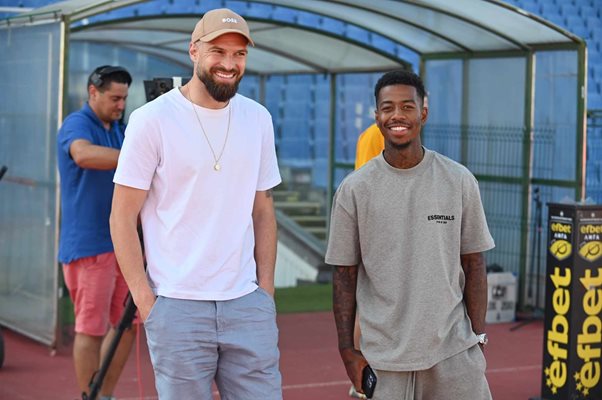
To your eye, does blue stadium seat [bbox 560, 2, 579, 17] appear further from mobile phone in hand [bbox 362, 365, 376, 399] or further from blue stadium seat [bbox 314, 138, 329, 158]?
mobile phone in hand [bbox 362, 365, 376, 399]

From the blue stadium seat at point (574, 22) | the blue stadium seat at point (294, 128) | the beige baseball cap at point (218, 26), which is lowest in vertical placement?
the beige baseball cap at point (218, 26)

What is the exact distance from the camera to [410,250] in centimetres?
385

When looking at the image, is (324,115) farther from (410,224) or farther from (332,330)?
(410,224)

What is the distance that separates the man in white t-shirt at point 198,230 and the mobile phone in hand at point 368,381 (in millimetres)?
362

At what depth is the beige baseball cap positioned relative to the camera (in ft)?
12.9

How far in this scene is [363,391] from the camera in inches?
154

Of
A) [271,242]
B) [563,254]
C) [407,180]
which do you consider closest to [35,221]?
[563,254]

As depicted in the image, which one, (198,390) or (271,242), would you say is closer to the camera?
(198,390)

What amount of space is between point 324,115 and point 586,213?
34.3 feet

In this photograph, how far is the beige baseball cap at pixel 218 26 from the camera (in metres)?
3.92

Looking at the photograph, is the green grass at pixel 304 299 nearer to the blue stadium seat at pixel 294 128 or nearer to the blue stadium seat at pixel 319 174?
the blue stadium seat at pixel 319 174

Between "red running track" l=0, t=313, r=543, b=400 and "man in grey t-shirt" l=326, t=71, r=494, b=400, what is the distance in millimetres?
3139

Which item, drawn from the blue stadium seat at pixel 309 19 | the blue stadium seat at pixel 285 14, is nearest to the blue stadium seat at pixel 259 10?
the blue stadium seat at pixel 285 14

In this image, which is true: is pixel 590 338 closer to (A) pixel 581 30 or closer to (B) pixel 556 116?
(B) pixel 556 116
